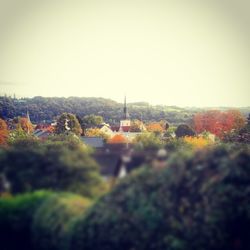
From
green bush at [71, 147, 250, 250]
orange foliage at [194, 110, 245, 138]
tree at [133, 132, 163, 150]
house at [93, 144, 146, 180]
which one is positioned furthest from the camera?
orange foliage at [194, 110, 245, 138]

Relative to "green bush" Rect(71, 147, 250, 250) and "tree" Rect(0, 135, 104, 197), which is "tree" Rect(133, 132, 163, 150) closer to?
"green bush" Rect(71, 147, 250, 250)

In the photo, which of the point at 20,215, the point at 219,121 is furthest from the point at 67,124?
the point at 20,215

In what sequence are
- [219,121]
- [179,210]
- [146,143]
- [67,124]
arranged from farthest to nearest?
[219,121], [67,124], [146,143], [179,210]

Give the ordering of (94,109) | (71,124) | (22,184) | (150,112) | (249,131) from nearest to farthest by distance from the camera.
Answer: (22,184) < (249,131) < (71,124) < (94,109) < (150,112)

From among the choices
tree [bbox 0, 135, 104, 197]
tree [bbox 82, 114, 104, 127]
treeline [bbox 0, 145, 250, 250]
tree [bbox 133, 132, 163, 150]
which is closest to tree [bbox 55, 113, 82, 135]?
tree [bbox 133, 132, 163, 150]

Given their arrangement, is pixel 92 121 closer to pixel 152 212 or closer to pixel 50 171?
pixel 50 171

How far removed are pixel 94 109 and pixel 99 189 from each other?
53489 mm

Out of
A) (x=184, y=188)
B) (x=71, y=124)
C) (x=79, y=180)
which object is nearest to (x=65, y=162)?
(x=79, y=180)

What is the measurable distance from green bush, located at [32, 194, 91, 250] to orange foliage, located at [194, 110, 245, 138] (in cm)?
2618

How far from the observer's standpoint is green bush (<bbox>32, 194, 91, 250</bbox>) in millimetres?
6352

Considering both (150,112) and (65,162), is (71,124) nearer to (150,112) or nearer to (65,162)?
(65,162)

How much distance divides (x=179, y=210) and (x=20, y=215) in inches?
99.5

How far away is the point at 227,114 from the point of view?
36.0m

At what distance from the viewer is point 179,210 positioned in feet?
20.4
